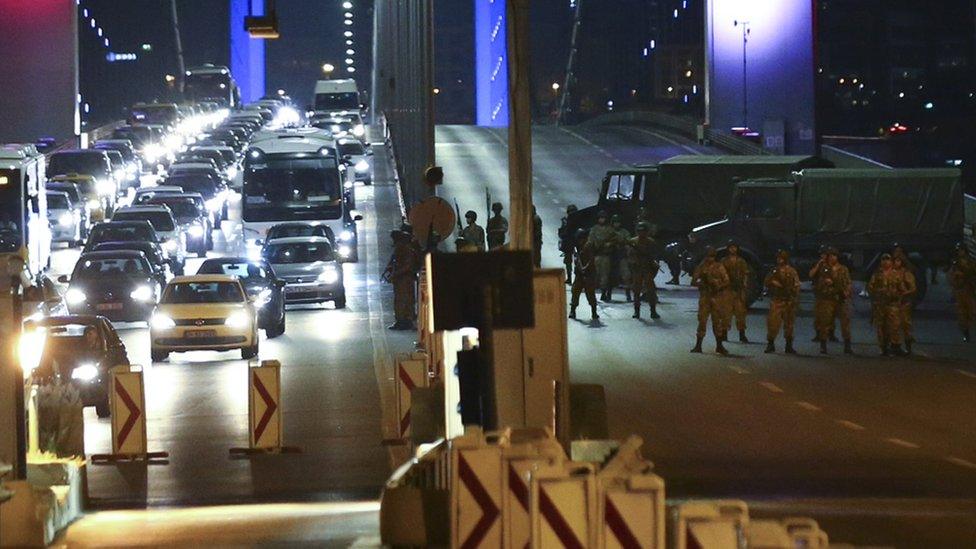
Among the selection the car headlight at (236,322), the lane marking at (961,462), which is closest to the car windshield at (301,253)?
the car headlight at (236,322)

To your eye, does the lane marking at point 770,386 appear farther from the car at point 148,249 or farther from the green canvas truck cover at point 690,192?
the green canvas truck cover at point 690,192

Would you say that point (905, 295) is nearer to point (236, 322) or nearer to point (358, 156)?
point (236, 322)

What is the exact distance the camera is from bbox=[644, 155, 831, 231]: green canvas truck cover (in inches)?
1606

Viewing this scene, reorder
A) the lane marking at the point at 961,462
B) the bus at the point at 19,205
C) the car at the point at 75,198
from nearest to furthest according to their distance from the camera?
1. the lane marking at the point at 961,462
2. the bus at the point at 19,205
3. the car at the point at 75,198

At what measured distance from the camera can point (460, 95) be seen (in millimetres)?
188625

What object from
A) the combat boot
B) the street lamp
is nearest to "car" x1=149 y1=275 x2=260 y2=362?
the combat boot

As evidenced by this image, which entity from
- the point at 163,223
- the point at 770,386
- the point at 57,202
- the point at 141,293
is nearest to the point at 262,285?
the point at 141,293

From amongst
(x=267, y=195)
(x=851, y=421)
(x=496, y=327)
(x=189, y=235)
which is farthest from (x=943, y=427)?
(x=189, y=235)

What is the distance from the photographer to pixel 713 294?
28172mm

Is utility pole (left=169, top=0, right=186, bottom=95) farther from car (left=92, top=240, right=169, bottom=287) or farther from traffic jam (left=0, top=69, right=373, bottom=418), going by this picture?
car (left=92, top=240, right=169, bottom=287)

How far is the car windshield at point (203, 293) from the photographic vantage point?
29906 mm

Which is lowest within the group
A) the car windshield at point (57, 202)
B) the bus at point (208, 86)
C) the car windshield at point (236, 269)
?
the car windshield at point (236, 269)

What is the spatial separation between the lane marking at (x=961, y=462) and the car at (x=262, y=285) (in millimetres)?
15941

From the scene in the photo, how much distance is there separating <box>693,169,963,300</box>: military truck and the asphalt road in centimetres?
113
